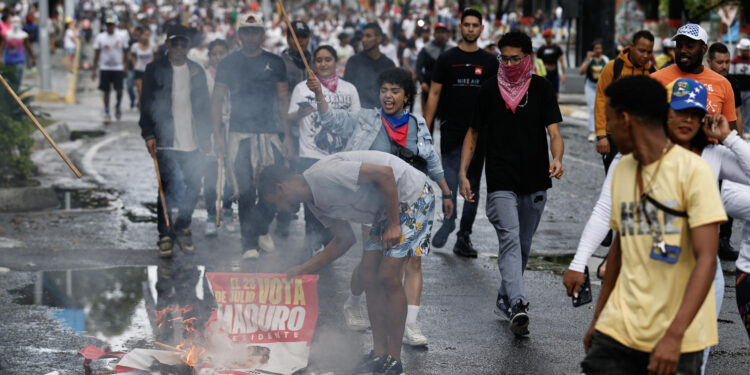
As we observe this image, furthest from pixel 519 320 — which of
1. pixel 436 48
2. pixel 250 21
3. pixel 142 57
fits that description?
pixel 142 57

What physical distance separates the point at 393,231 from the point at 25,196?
557 centimetres

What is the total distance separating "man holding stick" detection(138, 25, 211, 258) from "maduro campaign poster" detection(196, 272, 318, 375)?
2.90m

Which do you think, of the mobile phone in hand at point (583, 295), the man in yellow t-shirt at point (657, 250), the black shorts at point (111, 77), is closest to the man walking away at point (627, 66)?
the mobile phone in hand at point (583, 295)

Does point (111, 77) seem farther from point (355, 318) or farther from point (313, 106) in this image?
point (355, 318)

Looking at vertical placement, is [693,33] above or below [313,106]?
above

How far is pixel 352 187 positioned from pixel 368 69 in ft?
11.6

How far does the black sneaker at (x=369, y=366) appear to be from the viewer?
4.80 m

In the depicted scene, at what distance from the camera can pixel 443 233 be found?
25.4ft

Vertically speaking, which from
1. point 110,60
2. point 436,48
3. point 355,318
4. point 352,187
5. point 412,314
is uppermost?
point 436,48

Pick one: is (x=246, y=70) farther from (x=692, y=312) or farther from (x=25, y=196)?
(x=692, y=312)

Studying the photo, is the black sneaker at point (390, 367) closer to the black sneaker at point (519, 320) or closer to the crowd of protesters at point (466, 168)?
the crowd of protesters at point (466, 168)

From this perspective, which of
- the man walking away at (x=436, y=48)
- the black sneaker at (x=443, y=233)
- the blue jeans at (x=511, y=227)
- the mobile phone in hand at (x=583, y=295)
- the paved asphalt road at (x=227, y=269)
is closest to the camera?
the mobile phone in hand at (x=583, y=295)

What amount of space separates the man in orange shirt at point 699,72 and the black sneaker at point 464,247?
7.61 feet

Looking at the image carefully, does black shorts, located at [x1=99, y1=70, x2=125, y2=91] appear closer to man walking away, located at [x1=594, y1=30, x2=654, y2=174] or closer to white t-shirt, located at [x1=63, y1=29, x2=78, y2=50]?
man walking away, located at [x1=594, y1=30, x2=654, y2=174]
